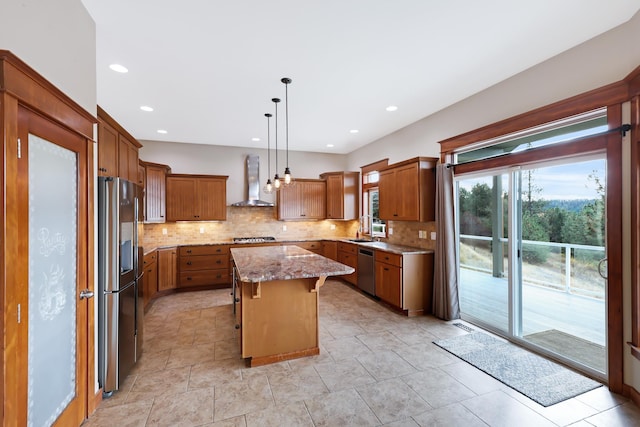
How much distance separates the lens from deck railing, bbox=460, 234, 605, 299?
2.56 meters

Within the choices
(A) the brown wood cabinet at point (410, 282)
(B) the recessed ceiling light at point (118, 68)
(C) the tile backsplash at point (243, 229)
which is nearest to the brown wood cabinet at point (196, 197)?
(C) the tile backsplash at point (243, 229)

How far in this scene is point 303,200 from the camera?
6.43 meters

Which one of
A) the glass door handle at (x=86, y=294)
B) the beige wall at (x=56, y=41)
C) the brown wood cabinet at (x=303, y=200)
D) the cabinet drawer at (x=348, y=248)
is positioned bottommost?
the cabinet drawer at (x=348, y=248)

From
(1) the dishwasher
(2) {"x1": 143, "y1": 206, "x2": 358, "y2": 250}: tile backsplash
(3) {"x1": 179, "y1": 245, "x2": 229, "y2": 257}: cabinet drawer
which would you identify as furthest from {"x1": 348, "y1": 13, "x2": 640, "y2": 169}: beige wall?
(3) {"x1": 179, "y1": 245, "x2": 229, "y2": 257}: cabinet drawer

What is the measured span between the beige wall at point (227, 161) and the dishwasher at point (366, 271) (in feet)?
8.40

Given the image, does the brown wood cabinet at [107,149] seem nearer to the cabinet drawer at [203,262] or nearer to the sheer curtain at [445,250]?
the cabinet drawer at [203,262]

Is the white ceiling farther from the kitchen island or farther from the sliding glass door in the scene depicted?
the kitchen island

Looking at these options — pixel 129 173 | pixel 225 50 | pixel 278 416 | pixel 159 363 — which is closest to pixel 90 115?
pixel 129 173

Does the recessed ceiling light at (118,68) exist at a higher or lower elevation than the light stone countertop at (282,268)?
higher

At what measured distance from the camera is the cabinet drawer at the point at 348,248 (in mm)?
5418

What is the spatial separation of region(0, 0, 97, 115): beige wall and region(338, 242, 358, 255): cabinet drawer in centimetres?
428

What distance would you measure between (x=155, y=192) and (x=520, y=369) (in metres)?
5.61

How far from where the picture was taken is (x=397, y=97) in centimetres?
368

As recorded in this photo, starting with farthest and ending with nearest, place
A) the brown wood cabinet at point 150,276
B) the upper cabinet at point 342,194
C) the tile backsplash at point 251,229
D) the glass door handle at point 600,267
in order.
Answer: the upper cabinet at point 342,194, the tile backsplash at point 251,229, the brown wood cabinet at point 150,276, the glass door handle at point 600,267
